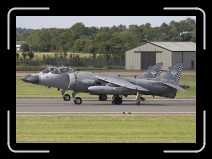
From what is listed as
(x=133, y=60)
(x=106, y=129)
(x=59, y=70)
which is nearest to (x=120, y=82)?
(x=59, y=70)

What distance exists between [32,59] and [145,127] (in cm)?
4055

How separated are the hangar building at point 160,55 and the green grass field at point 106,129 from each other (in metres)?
9.62

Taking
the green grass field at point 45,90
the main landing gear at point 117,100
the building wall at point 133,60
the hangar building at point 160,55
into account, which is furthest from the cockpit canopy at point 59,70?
the building wall at point 133,60

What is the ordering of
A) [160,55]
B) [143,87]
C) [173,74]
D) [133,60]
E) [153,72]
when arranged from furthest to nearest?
[133,60] → [160,55] → [153,72] → [143,87] → [173,74]

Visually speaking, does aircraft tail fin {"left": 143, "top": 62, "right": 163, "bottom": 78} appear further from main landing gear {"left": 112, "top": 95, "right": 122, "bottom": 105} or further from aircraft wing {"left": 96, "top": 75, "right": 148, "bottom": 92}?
main landing gear {"left": 112, "top": 95, "right": 122, "bottom": 105}

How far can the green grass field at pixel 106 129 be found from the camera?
16188 millimetres

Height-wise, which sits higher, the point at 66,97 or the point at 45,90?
the point at 66,97

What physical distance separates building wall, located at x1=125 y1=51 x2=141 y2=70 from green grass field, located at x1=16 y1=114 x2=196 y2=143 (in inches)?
1199

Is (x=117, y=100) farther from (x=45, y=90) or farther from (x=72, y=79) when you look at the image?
(x=45, y=90)

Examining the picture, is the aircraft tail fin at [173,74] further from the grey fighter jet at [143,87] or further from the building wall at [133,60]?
the building wall at [133,60]

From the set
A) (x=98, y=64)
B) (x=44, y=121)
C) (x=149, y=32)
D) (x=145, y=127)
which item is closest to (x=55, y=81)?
(x=44, y=121)

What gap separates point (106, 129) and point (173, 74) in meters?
14.4

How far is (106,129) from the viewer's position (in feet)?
62.1
